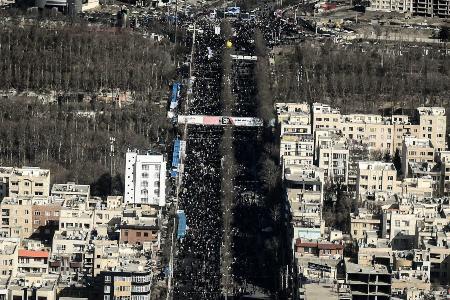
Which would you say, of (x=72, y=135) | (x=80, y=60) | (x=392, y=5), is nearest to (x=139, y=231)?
(x=72, y=135)

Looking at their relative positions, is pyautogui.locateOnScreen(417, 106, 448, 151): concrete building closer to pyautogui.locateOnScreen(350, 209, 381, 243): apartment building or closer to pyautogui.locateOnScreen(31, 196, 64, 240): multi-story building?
pyautogui.locateOnScreen(350, 209, 381, 243): apartment building

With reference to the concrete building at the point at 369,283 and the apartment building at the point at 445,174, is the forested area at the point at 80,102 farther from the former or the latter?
the concrete building at the point at 369,283

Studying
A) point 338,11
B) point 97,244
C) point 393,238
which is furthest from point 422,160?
point 338,11

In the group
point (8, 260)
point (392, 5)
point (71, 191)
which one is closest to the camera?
point (8, 260)

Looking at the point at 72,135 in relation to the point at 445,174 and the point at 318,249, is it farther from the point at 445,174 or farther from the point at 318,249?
the point at 318,249

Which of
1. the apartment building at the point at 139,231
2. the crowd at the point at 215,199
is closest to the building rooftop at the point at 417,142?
the crowd at the point at 215,199

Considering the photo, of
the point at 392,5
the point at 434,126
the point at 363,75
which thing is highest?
the point at 392,5
